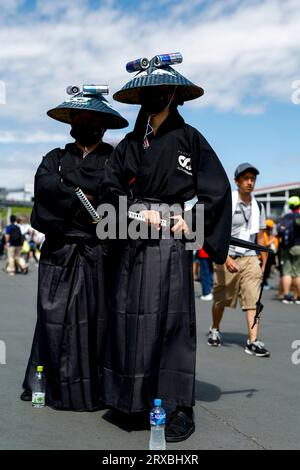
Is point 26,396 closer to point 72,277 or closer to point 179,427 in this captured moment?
point 72,277

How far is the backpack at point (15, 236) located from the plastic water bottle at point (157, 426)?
1590 cm

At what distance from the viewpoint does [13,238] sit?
63.7ft

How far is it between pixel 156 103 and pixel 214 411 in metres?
2.10

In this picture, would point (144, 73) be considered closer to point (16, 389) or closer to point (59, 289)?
point (59, 289)

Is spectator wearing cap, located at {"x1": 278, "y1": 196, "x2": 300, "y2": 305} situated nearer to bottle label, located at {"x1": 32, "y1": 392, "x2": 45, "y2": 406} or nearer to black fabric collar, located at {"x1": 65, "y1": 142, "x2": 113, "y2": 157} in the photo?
black fabric collar, located at {"x1": 65, "y1": 142, "x2": 113, "y2": 157}

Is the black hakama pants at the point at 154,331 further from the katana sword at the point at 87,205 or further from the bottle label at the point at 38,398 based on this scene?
the bottle label at the point at 38,398

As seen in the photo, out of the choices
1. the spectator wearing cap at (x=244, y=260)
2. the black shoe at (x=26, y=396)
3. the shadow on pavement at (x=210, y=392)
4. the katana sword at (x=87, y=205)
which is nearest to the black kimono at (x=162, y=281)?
the katana sword at (x=87, y=205)

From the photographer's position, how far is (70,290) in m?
4.54

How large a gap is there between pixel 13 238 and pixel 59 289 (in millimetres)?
15233

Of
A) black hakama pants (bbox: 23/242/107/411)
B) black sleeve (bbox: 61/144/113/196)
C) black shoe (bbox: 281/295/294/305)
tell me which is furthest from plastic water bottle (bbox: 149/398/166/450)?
black shoe (bbox: 281/295/294/305)

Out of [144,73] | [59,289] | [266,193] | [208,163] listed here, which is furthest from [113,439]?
[266,193]

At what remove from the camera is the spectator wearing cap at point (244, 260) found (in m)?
7.03
